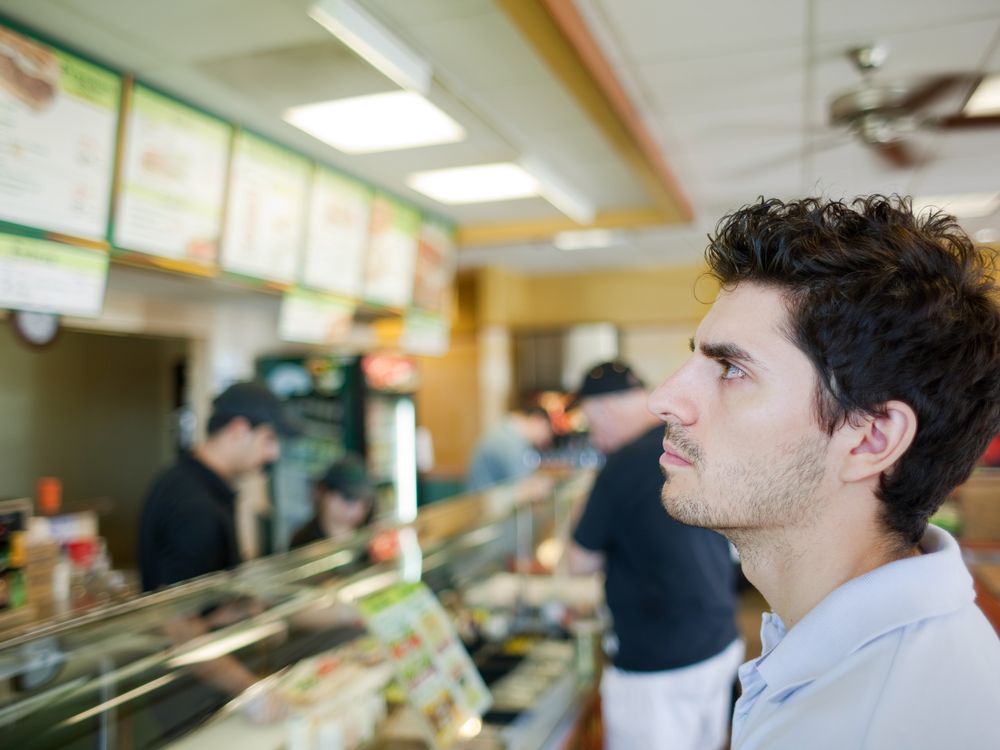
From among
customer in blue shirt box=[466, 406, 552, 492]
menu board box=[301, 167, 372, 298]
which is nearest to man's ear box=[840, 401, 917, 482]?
menu board box=[301, 167, 372, 298]

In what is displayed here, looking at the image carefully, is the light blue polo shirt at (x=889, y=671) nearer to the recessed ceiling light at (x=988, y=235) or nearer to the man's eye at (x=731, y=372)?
the man's eye at (x=731, y=372)

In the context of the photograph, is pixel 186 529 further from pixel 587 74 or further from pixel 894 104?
pixel 894 104

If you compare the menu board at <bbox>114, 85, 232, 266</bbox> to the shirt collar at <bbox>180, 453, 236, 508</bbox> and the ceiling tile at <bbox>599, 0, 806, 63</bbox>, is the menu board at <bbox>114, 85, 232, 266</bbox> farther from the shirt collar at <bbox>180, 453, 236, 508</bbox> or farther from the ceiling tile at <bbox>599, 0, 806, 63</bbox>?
the ceiling tile at <bbox>599, 0, 806, 63</bbox>

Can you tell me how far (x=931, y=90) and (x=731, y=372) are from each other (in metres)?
2.76

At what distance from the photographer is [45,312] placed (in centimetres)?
249

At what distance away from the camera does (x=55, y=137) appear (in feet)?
8.14

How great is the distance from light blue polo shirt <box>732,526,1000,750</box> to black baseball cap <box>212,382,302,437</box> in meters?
2.55

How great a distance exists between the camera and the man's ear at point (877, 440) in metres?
1.09

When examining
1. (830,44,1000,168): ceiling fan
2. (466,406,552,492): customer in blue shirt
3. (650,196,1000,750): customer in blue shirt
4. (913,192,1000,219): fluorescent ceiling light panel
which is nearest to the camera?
(650,196,1000,750): customer in blue shirt

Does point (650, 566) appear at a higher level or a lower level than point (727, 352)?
lower

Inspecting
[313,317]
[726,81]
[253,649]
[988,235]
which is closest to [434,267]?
[313,317]

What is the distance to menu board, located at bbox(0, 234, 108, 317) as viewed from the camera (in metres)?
2.39

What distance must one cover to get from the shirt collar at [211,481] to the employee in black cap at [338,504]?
0.59 meters

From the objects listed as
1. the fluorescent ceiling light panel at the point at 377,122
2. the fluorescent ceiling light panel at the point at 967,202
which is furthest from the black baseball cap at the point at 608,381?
the fluorescent ceiling light panel at the point at 967,202
